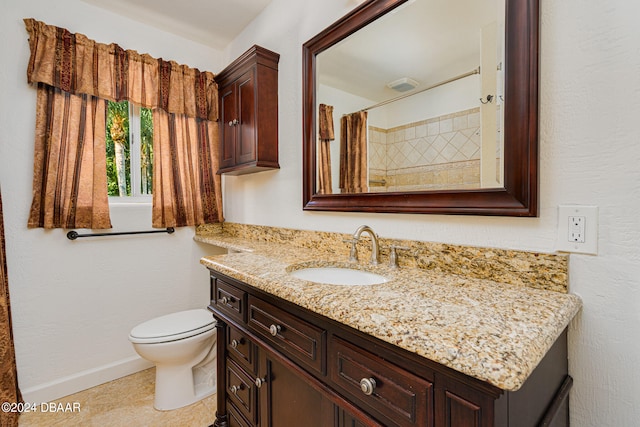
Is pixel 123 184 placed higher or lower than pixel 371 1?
lower

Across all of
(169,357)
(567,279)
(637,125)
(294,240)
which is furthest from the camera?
(294,240)

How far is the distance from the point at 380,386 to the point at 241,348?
776 millimetres

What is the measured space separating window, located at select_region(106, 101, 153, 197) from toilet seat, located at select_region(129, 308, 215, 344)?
97cm

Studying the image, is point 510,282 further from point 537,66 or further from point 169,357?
point 169,357

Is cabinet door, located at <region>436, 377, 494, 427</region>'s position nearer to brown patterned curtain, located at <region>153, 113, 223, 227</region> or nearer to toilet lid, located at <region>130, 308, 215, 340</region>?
toilet lid, located at <region>130, 308, 215, 340</region>

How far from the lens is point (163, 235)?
2273mm

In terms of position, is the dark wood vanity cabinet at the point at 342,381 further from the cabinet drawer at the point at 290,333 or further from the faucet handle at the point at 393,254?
the faucet handle at the point at 393,254

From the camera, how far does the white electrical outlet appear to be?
2.68 ft

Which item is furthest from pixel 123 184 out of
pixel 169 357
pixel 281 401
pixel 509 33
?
pixel 509 33

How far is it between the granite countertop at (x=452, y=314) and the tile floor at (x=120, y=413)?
1.10 m

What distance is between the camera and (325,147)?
1.63m

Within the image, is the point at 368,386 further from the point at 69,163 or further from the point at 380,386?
the point at 69,163

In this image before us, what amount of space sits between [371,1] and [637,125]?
3.57 ft

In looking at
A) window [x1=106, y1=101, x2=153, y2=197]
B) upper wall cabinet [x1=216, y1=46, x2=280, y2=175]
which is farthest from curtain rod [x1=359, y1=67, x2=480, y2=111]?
window [x1=106, y1=101, x2=153, y2=197]
